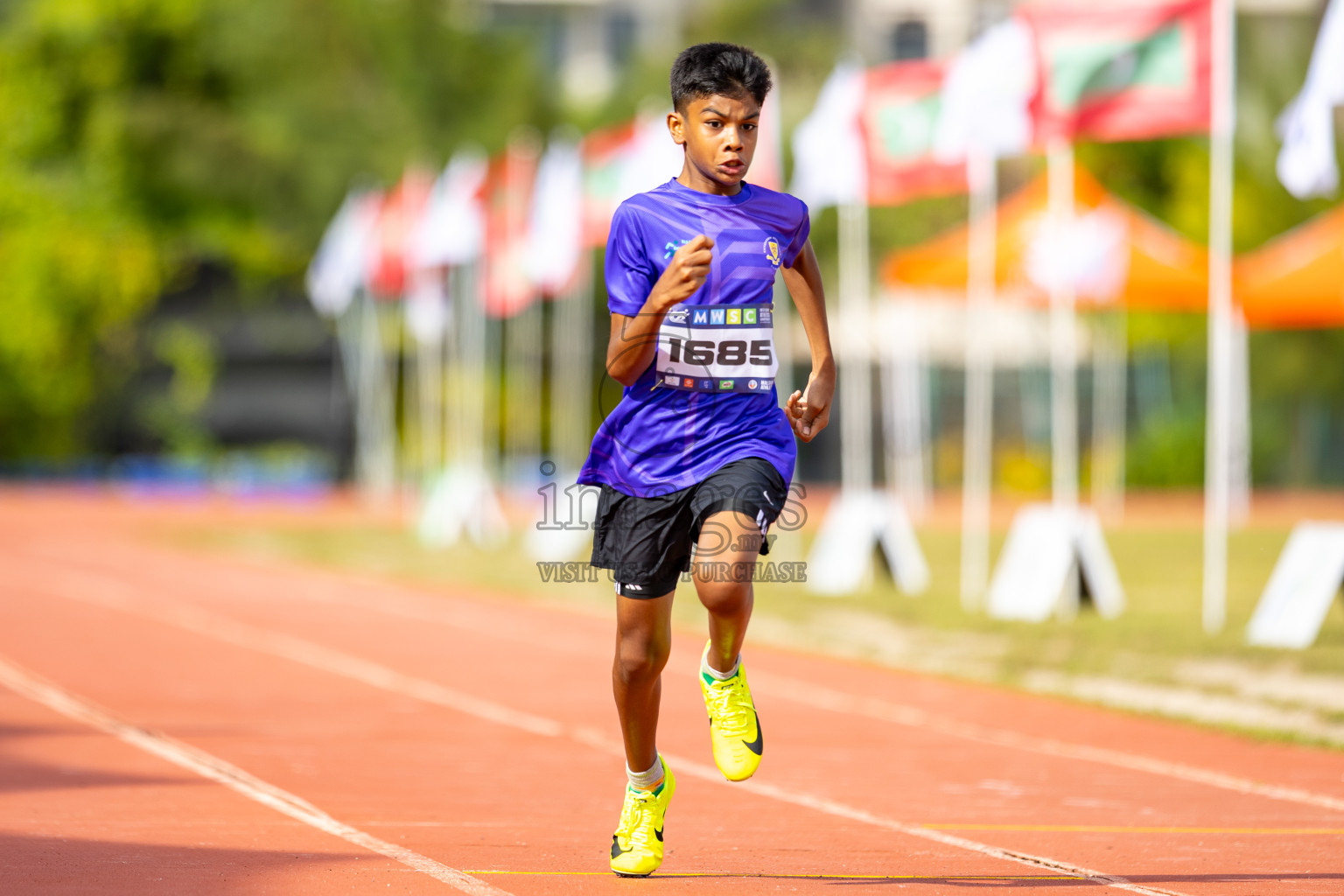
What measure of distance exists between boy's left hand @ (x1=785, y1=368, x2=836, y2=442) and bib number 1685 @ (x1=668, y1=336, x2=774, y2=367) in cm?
16

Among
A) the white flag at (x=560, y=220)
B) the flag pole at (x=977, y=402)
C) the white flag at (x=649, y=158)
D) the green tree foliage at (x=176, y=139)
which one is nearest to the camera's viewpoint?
the flag pole at (x=977, y=402)

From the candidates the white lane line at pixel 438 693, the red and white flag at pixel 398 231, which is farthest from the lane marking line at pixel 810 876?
the red and white flag at pixel 398 231

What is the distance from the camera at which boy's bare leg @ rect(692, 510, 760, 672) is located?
5246mm

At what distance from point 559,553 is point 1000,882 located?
16.8 m

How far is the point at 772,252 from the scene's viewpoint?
539cm

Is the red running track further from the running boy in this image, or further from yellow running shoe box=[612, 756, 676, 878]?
the running boy

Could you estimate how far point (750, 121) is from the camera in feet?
17.4

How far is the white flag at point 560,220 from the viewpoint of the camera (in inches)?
941

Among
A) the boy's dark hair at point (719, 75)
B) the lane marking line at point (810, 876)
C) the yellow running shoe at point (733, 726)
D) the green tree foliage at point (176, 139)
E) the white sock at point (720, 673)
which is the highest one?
the green tree foliage at point (176, 139)

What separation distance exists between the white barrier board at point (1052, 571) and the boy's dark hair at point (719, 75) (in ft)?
32.5

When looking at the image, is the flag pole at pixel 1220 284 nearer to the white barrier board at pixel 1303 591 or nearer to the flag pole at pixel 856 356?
the white barrier board at pixel 1303 591

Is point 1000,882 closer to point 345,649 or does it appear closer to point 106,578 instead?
point 345,649

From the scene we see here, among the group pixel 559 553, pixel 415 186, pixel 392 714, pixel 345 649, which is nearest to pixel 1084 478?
pixel 415 186

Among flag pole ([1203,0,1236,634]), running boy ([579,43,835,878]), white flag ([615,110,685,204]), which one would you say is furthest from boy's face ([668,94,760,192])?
white flag ([615,110,685,204])
